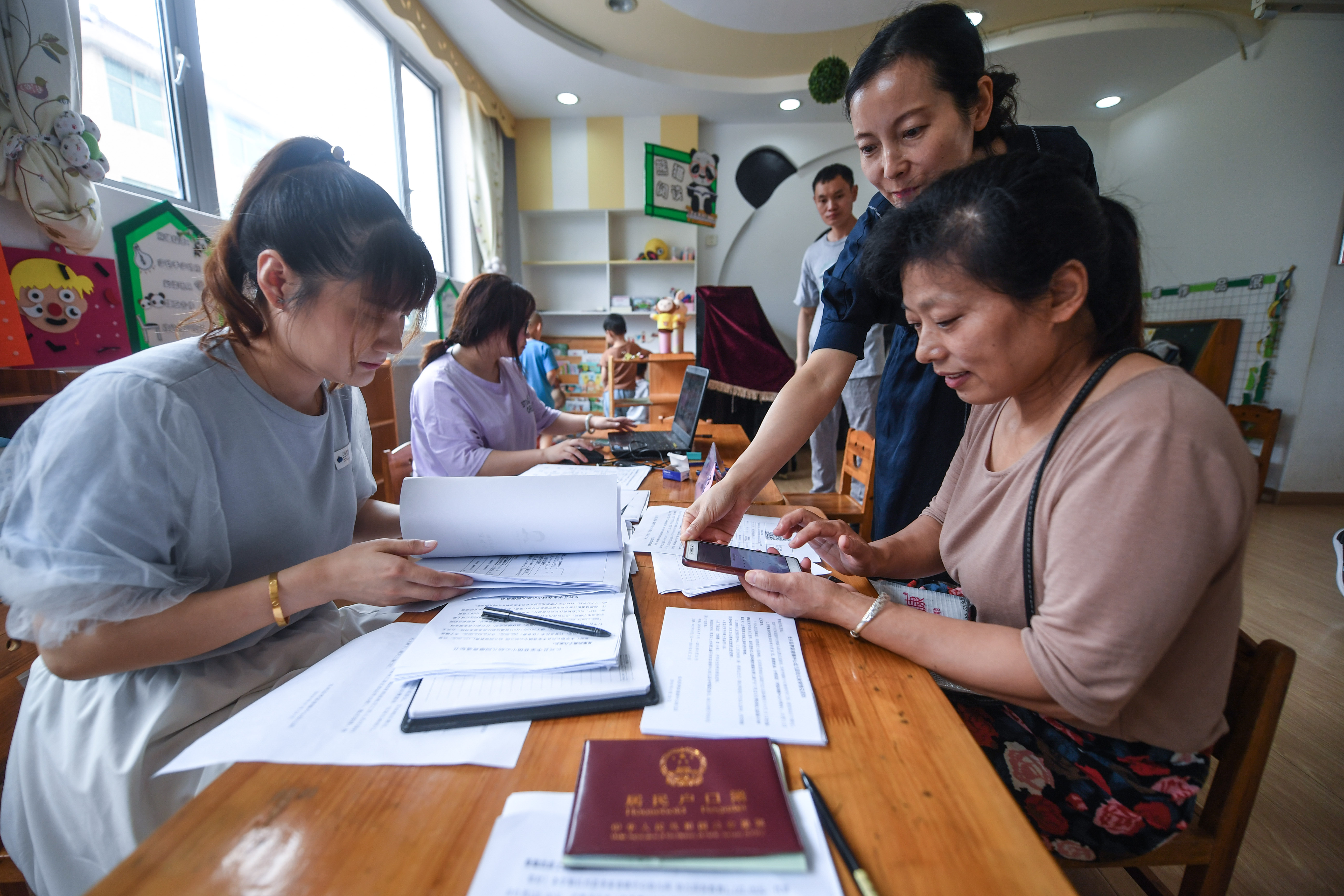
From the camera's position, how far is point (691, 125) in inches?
190

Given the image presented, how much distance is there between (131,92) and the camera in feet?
6.32

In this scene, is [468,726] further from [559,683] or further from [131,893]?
[131,893]

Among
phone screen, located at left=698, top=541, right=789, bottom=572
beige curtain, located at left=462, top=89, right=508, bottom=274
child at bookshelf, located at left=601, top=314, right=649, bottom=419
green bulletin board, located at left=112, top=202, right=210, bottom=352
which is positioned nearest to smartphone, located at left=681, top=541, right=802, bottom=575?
phone screen, located at left=698, top=541, right=789, bottom=572

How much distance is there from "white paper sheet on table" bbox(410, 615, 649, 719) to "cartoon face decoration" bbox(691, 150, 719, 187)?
16.0 ft

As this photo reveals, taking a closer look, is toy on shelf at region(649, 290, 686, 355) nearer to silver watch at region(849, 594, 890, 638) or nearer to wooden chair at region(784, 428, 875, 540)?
wooden chair at region(784, 428, 875, 540)

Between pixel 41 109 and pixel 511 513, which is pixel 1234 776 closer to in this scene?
pixel 511 513

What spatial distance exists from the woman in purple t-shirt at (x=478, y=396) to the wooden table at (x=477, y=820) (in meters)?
1.34

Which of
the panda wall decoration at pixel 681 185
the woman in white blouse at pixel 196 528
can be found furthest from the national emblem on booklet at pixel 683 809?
the panda wall decoration at pixel 681 185

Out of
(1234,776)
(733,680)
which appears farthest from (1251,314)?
(733,680)

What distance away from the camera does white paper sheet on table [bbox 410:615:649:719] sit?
54cm

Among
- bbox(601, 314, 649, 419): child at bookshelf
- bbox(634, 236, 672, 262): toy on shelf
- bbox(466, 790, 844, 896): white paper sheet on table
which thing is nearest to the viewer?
bbox(466, 790, 844, 896): white paper sheet on table

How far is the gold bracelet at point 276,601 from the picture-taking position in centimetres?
69

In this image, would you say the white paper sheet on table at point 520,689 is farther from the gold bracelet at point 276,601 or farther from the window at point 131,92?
the window at point 131,92

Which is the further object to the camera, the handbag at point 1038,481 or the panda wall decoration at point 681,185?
the panda wall decoration at point 681,185
